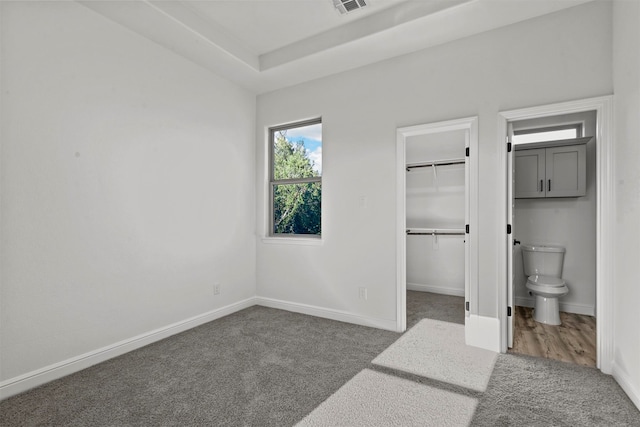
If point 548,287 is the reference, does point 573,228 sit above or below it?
above

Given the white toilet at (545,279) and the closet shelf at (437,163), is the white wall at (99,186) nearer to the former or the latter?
the closet shelf at (437,163)

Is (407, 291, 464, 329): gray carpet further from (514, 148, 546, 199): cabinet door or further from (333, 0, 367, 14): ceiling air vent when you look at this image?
(333, 0, 367, 14): ceiling air vent

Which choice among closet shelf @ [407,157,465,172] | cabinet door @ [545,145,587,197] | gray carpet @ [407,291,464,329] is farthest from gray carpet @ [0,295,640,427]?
closet shelf @ [407,157,465,172]

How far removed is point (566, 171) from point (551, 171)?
14 centimetres

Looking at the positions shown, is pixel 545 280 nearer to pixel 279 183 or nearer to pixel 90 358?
pixel 279 183

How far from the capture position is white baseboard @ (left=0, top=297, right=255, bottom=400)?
2.12m

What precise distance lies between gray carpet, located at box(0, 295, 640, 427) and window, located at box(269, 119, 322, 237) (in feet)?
5.06

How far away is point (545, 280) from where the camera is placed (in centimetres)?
349

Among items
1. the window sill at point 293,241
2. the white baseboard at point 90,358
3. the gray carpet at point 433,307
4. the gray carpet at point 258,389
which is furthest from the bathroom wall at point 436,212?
the white baseboard at point 90,358

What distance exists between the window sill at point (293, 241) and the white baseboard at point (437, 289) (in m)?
2.07

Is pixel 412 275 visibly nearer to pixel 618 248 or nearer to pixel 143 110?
pixel 618 248

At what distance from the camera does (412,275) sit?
16.6ft

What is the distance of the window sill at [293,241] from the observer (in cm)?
377

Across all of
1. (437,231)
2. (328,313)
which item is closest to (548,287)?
(437,231)
